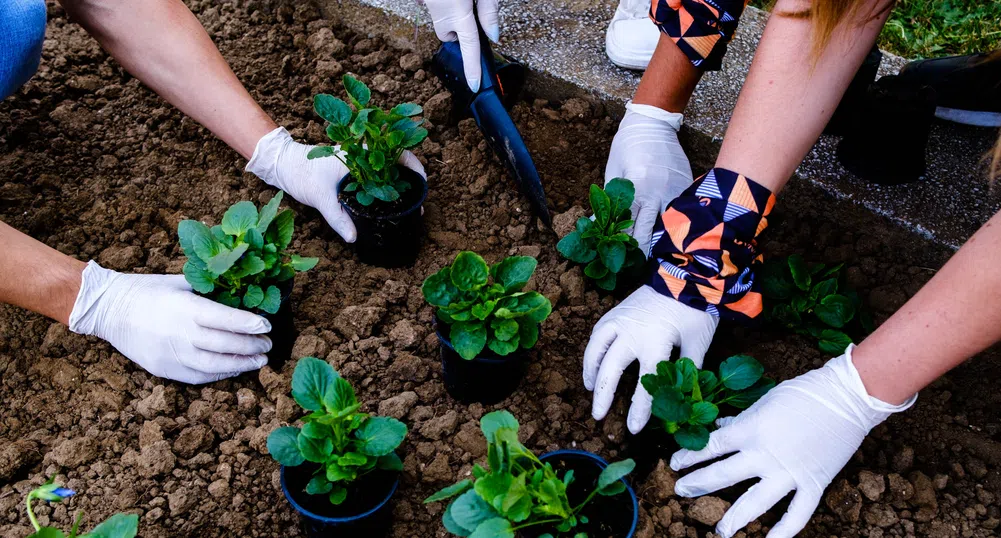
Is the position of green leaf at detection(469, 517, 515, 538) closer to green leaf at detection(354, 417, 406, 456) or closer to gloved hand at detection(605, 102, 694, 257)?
green leaf at detection(354, 417, 406, 456)

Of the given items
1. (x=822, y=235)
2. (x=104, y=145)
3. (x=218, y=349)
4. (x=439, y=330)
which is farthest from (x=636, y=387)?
(x=104, y=145)

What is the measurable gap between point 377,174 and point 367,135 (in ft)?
0.40

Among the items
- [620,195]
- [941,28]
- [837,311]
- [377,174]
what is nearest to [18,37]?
[377,174]

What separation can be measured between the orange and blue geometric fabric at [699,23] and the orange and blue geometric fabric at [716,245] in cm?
46

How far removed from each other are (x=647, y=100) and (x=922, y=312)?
112cm

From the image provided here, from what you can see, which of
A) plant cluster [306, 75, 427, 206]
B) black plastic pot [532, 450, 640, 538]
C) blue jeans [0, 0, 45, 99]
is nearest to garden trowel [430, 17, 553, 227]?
plant cluster [306, 75, 427, 206]

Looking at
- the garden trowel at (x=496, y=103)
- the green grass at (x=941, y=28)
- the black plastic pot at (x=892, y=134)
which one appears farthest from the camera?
the green grass at (x=941, y=28)

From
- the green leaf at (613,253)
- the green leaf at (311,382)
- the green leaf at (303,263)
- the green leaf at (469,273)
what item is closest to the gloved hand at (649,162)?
the green leaf at (613,253)

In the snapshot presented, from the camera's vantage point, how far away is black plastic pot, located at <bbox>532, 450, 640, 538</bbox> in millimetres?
1542

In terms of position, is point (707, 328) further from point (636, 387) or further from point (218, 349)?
point (218, 349)

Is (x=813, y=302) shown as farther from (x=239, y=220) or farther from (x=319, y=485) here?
(x=239, y=220)

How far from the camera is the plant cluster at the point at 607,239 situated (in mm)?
1978

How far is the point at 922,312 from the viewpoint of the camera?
60.6 inches

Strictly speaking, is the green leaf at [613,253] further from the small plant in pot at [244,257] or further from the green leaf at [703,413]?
the small plant in pot at [244,257]
